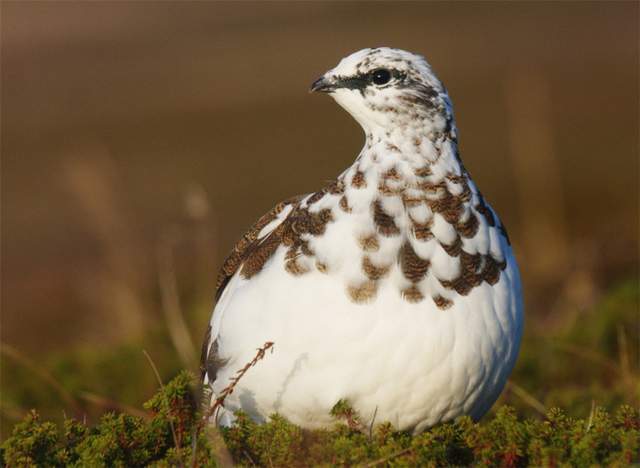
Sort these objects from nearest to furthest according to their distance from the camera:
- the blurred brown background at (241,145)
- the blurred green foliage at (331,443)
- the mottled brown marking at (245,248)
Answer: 1. the blurred green foliage at (331,443)
2. the mottled brown marking at (245,248)
3. the blurred brown background at (241,145)

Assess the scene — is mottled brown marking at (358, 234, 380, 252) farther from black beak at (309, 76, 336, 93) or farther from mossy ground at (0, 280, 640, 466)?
black beak at (309, 76, 336, 93)

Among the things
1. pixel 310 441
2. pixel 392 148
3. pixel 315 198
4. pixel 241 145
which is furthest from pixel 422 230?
pixel 241 145

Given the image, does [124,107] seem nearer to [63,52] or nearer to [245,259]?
[63,52]

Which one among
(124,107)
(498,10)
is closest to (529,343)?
(124,107)

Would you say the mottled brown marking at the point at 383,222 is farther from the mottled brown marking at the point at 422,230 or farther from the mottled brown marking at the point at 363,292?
the mottled brown marking at the point at 363,292

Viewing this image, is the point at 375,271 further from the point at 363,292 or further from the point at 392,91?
the point at 392,91

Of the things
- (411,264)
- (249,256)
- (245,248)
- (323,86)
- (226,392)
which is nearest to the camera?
(226,392)

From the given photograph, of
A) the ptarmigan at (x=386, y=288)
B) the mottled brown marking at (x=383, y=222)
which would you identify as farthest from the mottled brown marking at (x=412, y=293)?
the mottled brown marking at (x=383, y=222)
